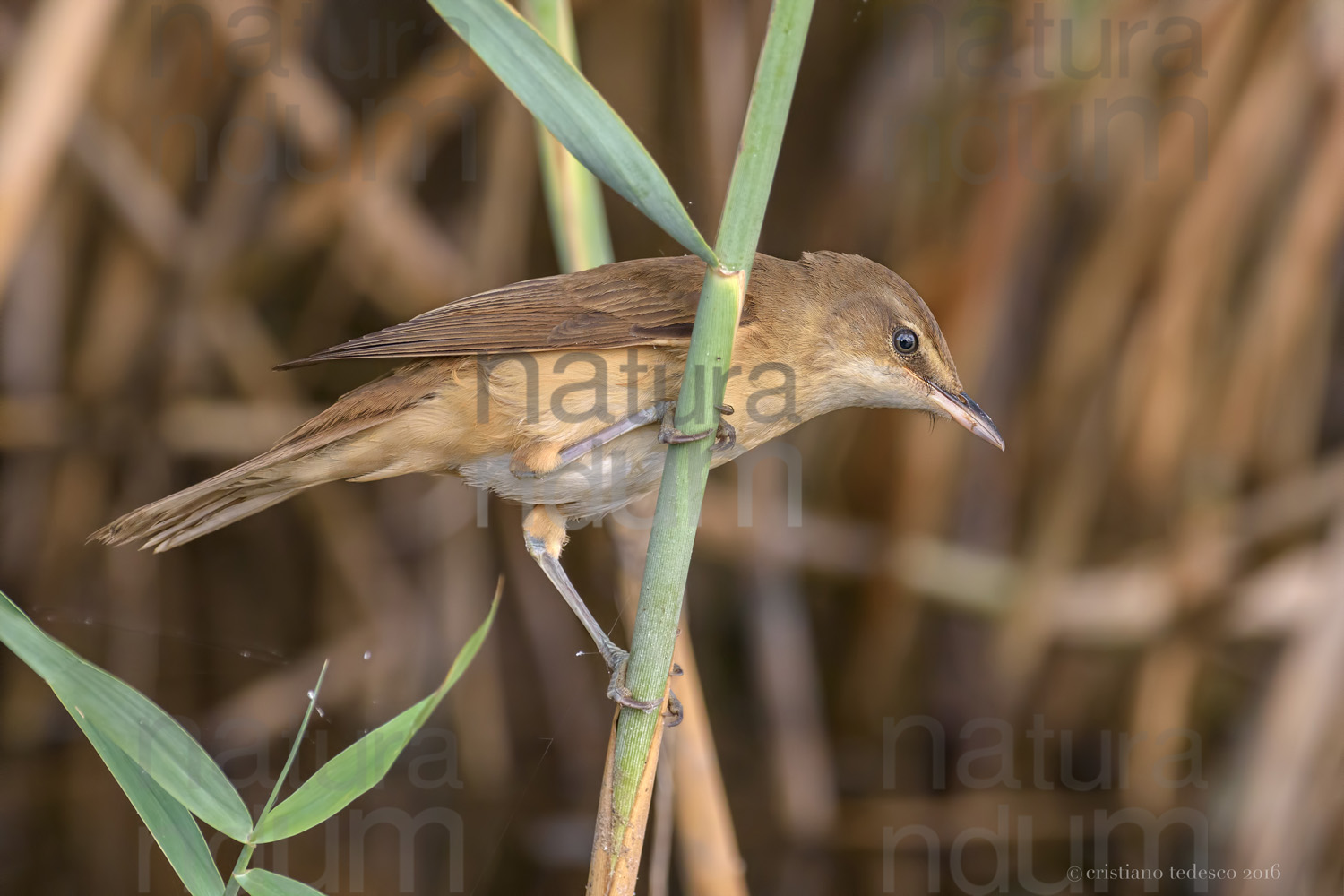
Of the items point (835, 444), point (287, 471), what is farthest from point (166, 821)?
point (835, 444)

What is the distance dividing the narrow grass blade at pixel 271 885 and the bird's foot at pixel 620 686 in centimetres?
39

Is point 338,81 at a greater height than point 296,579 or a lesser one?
greater

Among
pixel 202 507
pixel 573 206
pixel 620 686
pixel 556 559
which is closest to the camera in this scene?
pixel 620 686

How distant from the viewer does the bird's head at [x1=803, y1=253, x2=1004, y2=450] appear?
5.81ft

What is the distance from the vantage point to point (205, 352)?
3061mm

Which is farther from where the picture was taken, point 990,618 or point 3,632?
point 990,618

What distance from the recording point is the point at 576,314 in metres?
1.80

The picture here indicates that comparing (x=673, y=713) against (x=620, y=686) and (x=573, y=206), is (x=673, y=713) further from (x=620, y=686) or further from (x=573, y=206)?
(x=573, y=206)

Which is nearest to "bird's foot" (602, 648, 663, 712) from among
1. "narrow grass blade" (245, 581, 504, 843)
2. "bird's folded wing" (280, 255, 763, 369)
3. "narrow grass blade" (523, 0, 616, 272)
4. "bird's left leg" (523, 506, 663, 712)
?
"bird's left leg" (523, 506, 663, 712)

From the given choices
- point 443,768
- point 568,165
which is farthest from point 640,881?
point 568,165

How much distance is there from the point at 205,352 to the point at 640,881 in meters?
2.01

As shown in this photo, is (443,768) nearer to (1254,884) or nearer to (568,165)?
(568,165)

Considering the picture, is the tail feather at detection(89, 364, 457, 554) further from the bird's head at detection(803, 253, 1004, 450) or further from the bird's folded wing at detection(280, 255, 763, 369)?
the bird's head at detection(803, 253, 1004, 450)

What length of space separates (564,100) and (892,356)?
960 mm
